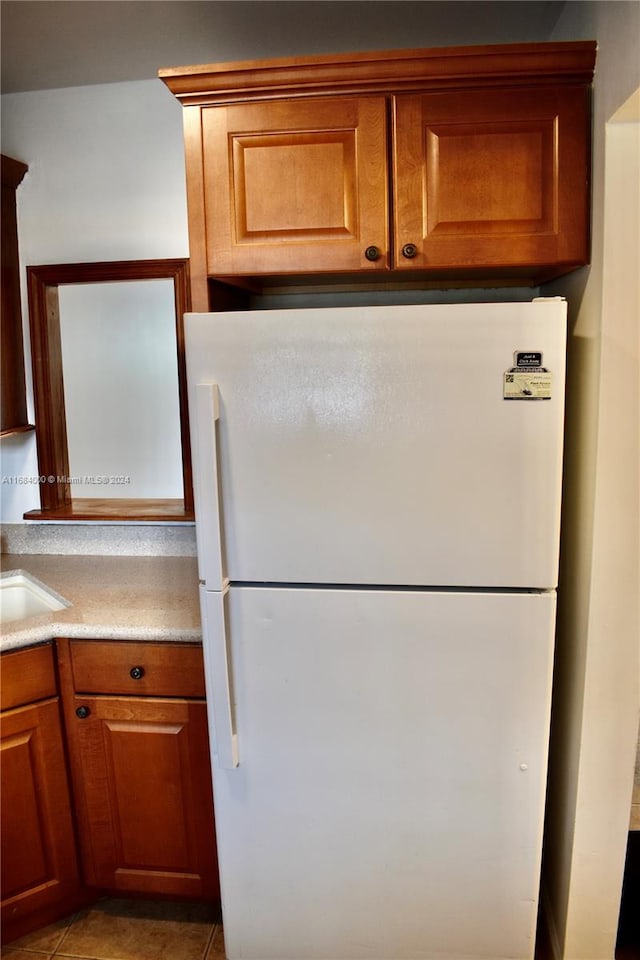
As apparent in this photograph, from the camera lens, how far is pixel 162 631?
5.61 feet

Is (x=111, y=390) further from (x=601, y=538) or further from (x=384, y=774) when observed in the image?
(x=601, y=538)

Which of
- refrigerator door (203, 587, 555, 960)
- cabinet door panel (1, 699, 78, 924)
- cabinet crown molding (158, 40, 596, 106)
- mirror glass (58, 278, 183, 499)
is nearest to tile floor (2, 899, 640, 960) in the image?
cabinet door panel (1, 699, 78, 924)

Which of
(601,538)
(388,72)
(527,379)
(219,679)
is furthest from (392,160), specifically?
(219,679)

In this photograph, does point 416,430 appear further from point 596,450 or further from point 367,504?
point 596,450

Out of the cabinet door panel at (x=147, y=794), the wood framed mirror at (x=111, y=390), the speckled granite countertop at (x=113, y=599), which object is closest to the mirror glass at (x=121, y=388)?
the wood framed mirror at (x=111, y=390)

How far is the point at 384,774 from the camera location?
4.94 feet

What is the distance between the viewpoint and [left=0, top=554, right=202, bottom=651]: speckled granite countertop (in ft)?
5.64

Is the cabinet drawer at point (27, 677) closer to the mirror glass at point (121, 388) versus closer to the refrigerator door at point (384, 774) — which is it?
the refrigerator door at point (384, 774)

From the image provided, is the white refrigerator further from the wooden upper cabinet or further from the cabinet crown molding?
the cabinet crown molding

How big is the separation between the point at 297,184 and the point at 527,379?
68 centimetres

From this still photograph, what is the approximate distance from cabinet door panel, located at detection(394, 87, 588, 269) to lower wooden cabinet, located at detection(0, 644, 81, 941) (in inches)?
55.8

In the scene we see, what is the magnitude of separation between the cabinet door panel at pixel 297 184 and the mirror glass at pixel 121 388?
2.38 feet

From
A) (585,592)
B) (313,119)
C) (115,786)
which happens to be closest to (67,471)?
(115,786)

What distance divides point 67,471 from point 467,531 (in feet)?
5.08
